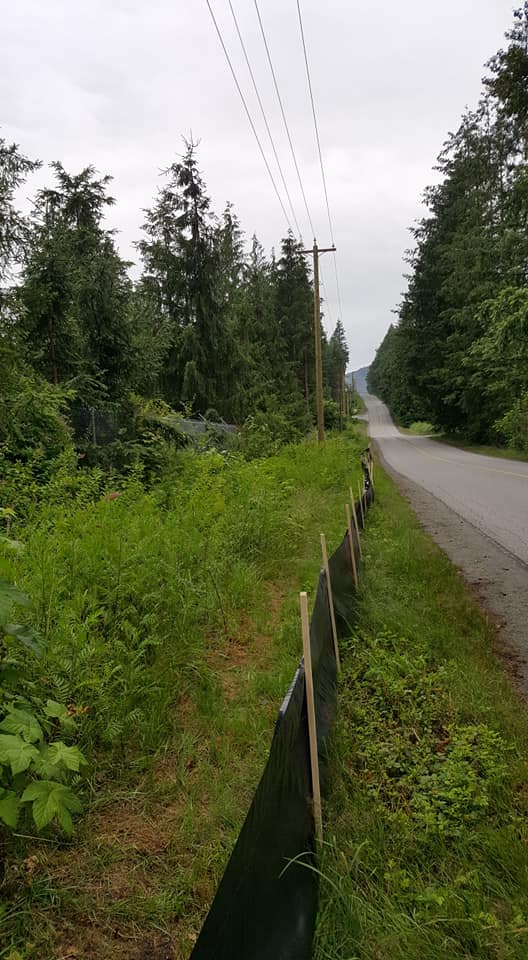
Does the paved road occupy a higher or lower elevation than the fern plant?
lower

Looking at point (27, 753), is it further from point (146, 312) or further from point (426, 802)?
point (146, 312)

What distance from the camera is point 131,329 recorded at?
12.3 meters

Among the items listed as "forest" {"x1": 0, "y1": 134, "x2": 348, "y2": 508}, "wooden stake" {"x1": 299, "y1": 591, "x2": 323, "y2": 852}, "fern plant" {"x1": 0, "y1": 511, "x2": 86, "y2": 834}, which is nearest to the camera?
"fern plant" {"x1": 0, "y1": 511, "x2": 86, "y2": 834}

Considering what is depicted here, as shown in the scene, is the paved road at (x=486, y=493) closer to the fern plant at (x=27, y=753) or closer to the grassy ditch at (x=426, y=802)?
the grassy ditch at (x=426, y=802)

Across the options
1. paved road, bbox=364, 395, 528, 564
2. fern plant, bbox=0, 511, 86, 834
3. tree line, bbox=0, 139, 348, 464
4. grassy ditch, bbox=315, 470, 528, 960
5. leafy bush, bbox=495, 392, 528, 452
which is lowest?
grassy ditch, bbox=315, 470, 528, 960

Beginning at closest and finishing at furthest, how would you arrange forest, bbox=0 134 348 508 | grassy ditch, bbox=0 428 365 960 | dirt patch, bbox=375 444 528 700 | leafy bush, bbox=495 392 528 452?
grassy ditch, bbox=0 428 365 960 < dirt patch, bbox=375 444 528 700 < forest, bbox=0 134 348 508 < leafy bush, bbox=495 392 528 452

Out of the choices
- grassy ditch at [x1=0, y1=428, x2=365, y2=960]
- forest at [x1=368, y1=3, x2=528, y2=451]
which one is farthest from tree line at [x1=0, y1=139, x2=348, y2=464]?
forest at [x1=368, y1=3, x2=528, y2=451]

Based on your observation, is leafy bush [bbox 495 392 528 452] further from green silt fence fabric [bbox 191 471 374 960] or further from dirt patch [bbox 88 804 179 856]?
dirt patch [bbox 88 804 179 856]

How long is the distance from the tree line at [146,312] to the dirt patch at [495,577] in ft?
21.6

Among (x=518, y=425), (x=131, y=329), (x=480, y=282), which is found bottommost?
(x=518, y=425)

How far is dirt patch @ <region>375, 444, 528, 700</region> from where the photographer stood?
4320 mm

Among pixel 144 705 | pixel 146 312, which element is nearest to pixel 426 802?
pixel 144 705

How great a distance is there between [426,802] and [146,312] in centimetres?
1744

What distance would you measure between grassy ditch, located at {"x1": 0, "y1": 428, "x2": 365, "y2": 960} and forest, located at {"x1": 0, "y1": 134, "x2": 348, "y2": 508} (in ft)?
7.61
